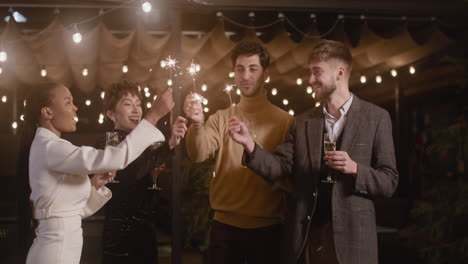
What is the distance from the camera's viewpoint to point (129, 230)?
2898 millimetres

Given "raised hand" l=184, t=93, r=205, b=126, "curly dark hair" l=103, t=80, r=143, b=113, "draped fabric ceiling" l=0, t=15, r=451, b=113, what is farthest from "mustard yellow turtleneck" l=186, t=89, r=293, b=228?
"draped fabric ceiling" l=0, t=15, r=451, b=113

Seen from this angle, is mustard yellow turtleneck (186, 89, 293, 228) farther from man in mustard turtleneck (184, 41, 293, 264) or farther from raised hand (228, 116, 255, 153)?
raised hand (228, 116, 255, 153)

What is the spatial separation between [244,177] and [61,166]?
1315 mm

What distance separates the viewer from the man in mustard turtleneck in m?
3.04

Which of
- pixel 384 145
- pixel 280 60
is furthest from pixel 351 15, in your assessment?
pixel 384 145

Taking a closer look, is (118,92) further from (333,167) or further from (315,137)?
(333,167)

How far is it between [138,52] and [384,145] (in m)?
3.88

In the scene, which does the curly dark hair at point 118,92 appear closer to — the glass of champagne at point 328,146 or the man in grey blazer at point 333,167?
the man in grey blazer at point 333,167

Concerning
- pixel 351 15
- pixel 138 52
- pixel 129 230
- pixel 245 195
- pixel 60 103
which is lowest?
pixel 129 230

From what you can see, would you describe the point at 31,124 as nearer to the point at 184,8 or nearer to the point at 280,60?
the point at 184,8

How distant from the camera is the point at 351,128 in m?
2.85

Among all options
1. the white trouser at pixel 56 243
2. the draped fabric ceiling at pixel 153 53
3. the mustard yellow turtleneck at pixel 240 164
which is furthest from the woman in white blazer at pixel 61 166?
the draped fabric ceiling at pixel 153 53

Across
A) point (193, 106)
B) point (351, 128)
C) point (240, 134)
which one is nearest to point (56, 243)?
point (193, 106)

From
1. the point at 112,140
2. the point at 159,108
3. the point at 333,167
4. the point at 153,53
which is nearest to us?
the point at 159,108
